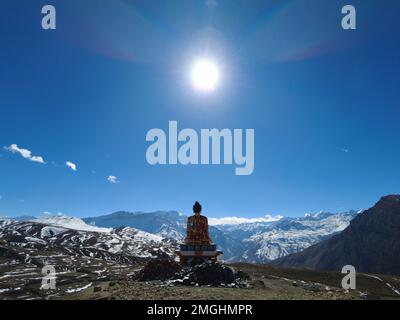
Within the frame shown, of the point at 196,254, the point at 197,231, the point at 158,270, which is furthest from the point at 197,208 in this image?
the point at 158,270

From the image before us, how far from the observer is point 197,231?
233 feet

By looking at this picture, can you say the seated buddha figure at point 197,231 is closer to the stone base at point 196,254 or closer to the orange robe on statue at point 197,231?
the orange robe on statue at point 197,231

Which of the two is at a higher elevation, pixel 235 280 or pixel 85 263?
pixel 235 280

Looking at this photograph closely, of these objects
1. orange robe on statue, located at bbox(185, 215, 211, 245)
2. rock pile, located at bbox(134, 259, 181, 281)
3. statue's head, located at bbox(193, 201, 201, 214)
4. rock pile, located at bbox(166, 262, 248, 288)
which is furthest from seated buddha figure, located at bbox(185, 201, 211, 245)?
rock pile, located at bbox(166, 262, 248, 288)

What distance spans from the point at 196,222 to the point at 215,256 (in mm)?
7021

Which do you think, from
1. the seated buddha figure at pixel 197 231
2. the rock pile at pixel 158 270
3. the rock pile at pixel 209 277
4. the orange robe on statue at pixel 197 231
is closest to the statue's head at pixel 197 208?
the seated buddha figure at pixel 197 231

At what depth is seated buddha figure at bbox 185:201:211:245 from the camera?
70625mm

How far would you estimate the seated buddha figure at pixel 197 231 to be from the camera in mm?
70625

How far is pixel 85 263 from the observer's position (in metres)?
181

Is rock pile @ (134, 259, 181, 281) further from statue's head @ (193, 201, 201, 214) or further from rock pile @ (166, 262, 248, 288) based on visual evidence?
statue's head @ (193, 201, 201, 214)
